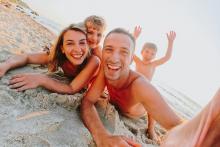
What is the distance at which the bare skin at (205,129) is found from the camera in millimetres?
1418

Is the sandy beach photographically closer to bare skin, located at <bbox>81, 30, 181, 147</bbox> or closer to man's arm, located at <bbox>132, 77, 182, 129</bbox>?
bare skin, located at <bbox>81, 30, 181, 147</bbox>

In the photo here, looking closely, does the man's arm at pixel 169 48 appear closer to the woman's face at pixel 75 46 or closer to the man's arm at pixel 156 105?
the woman's face at pixel 75 46

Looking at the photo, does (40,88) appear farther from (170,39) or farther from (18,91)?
(170,39)

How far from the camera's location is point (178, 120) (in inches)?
119

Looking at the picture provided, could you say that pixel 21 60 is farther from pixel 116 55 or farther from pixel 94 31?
pixel 116 55

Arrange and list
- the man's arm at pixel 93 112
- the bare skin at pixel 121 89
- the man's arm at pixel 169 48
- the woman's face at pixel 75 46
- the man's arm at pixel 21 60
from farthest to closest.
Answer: the man's arm at pixel 169 48 → the woman's face at pixel 75 46 → the man's arm at pixel 21 60 → the bare skin at pixel 121 89 → the man's arm at pixel 93 112

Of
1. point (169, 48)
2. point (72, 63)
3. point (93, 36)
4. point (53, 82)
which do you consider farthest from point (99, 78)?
point (169, 48)

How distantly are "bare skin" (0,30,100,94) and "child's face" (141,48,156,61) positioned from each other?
2225mm

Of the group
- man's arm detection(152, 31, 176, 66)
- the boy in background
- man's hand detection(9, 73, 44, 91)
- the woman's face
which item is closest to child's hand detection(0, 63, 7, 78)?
man's hand detection(9, 73, 44, 91)

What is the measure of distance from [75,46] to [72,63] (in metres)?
0.28

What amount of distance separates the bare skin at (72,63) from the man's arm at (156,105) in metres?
0.76

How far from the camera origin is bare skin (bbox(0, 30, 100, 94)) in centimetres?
344

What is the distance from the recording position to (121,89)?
3.56 m

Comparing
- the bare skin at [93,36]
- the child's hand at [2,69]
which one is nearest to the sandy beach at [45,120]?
the child's hand at [2,69]
